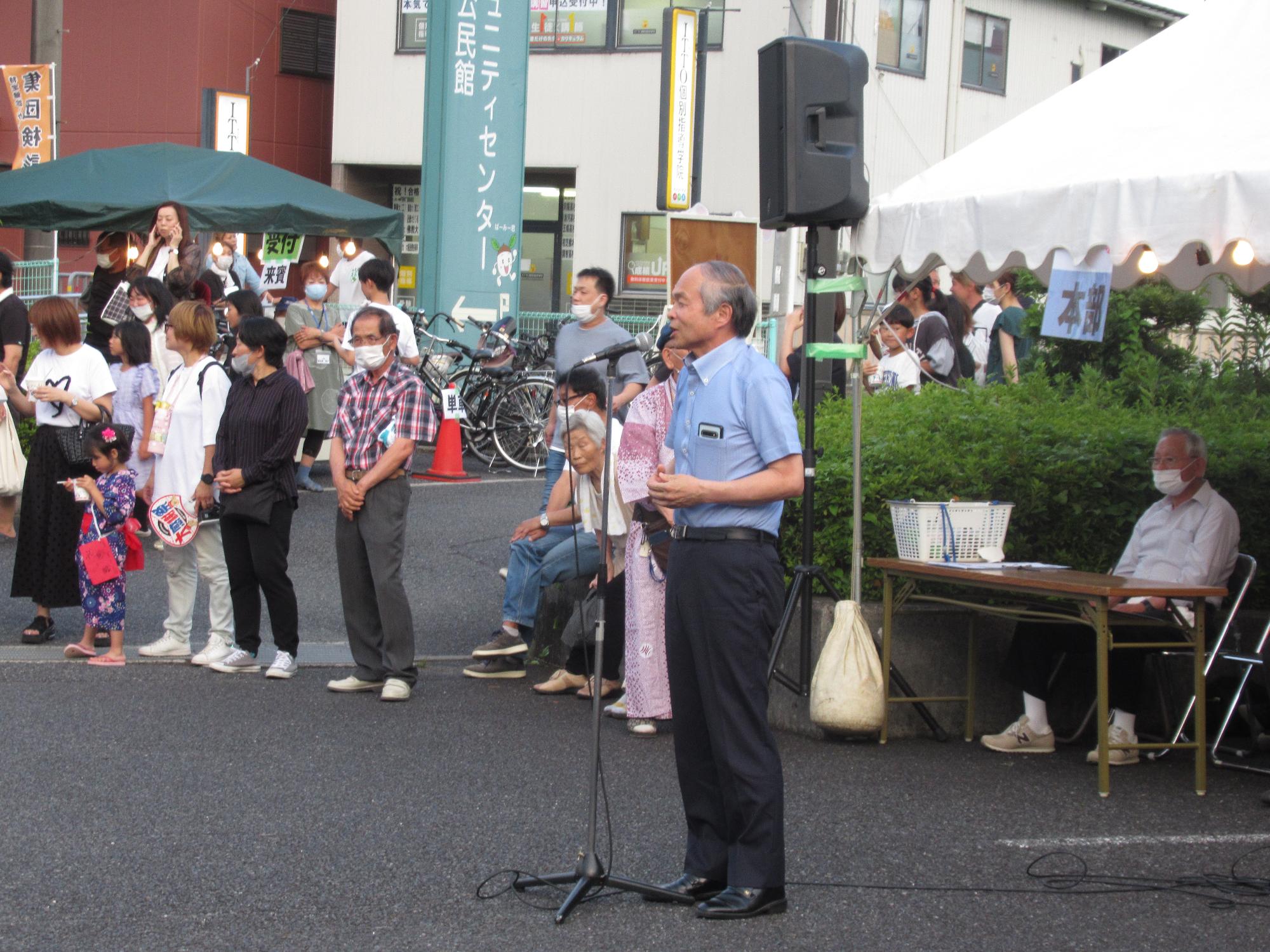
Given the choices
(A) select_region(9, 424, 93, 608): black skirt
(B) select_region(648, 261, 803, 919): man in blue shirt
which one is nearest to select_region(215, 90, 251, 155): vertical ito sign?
(A) select_region(9, 424, 93, 608): black skirt

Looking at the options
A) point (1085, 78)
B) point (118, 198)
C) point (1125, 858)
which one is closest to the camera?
point (1125, 858)

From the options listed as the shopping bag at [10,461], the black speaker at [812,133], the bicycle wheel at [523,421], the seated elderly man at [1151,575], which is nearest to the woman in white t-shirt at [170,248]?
the shopping bag at [10,461]

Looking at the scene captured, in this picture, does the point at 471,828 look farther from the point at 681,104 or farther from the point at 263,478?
the point at 681,104

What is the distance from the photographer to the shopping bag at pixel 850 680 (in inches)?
278

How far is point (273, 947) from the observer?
464cm

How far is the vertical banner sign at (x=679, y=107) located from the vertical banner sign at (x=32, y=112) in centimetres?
791


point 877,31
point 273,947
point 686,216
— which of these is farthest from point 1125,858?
point 877,31

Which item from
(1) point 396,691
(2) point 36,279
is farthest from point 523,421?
(1) point 396,691

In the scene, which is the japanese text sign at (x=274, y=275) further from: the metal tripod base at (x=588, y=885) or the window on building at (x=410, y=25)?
the metal tripod base at (x=588, y=885)

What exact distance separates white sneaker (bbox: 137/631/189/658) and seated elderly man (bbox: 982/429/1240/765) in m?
4.49

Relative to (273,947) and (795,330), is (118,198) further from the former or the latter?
(273,947)

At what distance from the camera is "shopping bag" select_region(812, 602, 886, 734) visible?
706cm

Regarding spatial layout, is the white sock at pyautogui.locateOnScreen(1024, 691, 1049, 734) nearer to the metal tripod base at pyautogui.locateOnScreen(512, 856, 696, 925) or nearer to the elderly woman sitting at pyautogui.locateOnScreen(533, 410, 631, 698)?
the elderly woman sitting at pyautogui.locateOnScreen(533, 410, 631, 698)

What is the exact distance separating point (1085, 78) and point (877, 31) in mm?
19214
